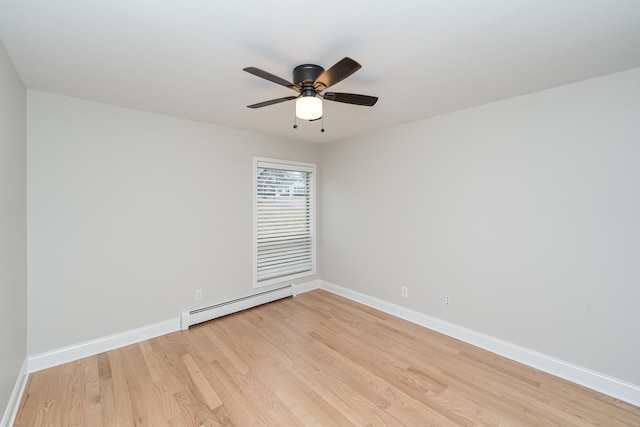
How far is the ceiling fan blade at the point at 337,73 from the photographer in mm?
1471

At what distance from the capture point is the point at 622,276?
2.01 m

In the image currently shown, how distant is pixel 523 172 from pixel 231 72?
2695 mm

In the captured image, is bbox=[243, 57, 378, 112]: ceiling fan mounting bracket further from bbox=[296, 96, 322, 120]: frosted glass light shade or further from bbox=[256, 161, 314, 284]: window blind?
bbox=[256, 161, 314, 284]: window blind

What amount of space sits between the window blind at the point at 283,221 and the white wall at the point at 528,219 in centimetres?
130

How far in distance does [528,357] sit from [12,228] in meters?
4.33

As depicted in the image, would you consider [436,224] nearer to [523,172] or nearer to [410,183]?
[410,183]

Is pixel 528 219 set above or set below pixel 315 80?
below

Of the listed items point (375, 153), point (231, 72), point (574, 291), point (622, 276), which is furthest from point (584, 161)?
point (231, 72)

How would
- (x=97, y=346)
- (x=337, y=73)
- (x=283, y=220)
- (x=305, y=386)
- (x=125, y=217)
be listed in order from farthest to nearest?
(x=283, y=220)
(x=125, y=217)
(x=97, y=346)
(x=305, y=386)
(x=337, y=73)

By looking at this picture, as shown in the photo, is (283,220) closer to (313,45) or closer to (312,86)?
(312,86)

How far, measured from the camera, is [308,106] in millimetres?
1846

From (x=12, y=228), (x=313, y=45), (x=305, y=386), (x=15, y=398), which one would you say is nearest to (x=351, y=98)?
(x=313, y=45)

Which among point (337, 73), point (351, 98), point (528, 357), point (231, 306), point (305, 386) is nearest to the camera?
point (337, 73)

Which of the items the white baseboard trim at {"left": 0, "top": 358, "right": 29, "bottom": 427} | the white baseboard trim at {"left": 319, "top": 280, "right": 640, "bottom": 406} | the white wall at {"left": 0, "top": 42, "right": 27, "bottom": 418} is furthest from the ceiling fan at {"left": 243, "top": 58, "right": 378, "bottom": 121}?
the white baseboard trim at {"left": 0, "top": 358, "right": 29, "bottom": 427}
